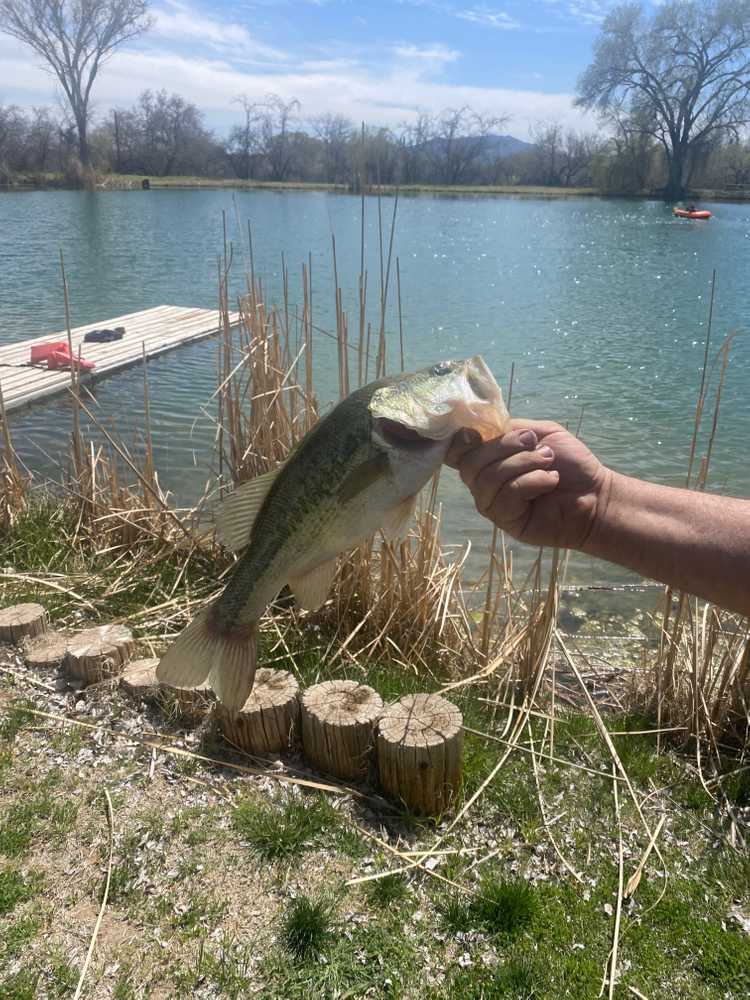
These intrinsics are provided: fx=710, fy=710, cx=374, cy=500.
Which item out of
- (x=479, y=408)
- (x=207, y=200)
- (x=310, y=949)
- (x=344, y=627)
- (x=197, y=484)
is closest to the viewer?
(x=479, y=408)

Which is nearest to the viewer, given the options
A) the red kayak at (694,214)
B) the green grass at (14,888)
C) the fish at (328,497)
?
the fish at (328,497)

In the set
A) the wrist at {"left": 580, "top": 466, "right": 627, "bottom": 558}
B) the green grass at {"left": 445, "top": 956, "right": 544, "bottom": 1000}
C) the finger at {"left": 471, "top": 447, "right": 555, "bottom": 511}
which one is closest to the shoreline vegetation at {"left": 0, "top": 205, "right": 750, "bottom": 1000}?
the green grass at {"left": 445, "top": 956, "right": 544, "bottom": 1000}

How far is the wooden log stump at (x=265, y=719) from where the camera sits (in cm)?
370

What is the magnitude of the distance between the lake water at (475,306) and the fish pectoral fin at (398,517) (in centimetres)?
303

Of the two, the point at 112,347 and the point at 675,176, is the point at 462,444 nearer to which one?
the point at 112,347

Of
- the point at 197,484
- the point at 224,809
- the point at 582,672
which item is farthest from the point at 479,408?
the point at 197,484

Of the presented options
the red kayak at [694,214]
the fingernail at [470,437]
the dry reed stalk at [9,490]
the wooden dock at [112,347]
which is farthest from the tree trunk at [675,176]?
the fingernail at [470,437]

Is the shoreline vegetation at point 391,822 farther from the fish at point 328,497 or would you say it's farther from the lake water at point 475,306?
the lake water at point 475,306

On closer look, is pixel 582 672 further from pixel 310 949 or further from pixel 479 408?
pixel 479 408

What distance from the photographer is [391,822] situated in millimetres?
3486

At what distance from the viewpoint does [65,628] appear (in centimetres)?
497

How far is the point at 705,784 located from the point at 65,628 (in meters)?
4.15

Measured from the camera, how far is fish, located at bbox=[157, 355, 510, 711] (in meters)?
2.01

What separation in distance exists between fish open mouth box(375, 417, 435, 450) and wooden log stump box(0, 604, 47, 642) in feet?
11.6
